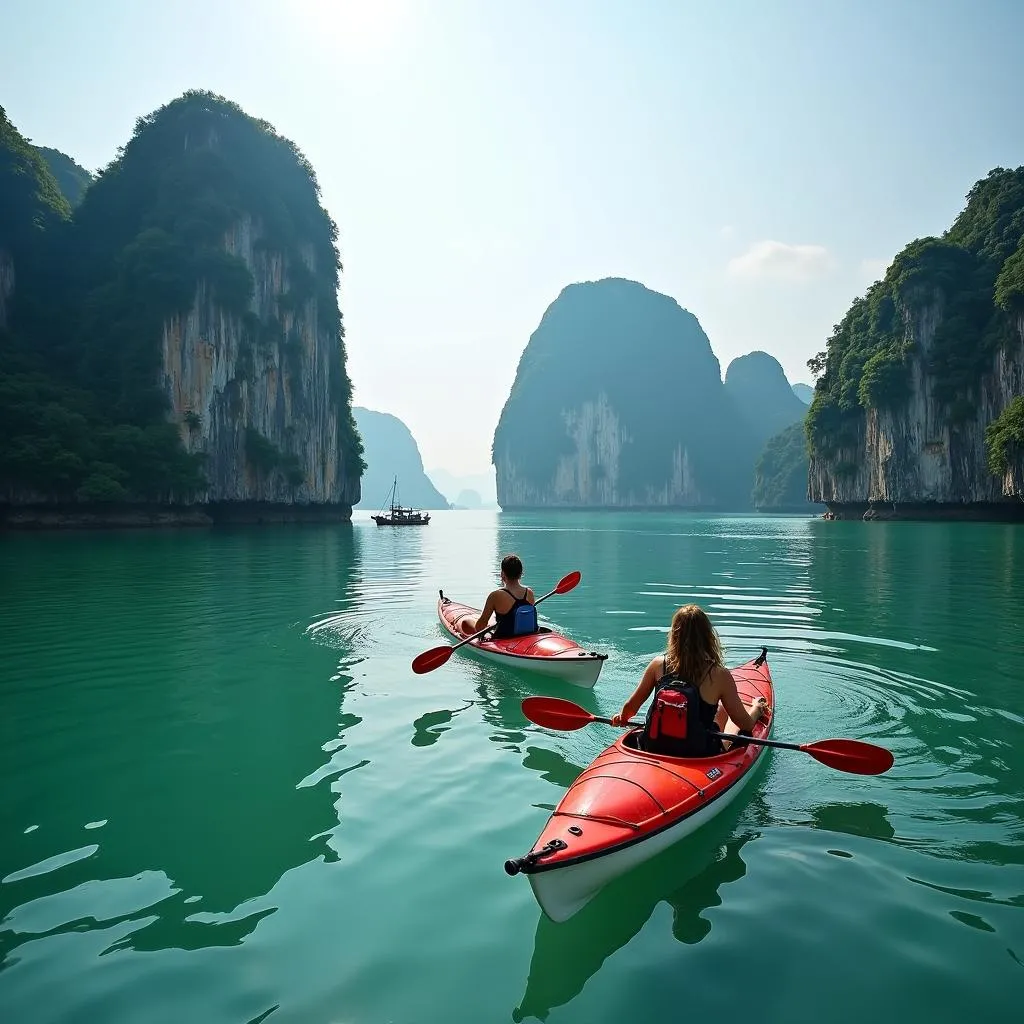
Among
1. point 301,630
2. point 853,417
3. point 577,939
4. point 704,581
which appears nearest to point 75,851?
point 577,939

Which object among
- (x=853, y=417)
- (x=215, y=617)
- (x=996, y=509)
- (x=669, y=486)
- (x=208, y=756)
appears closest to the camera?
(x=208, y=756)

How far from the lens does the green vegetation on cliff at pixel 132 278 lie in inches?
1389

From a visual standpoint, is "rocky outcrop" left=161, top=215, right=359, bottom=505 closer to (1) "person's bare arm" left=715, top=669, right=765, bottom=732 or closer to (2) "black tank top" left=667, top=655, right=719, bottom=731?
(2) "black tank top" left=667, top=655, right=719, bottom=731

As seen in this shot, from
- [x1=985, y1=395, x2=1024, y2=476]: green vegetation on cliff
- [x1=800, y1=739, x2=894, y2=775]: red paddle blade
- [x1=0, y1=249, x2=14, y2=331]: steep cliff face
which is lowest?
[x1=800, y1=739, x2=894, y2=775]: red paddle blade

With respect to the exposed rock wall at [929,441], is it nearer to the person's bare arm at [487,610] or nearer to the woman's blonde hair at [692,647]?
the person's bare arm at [487,610]

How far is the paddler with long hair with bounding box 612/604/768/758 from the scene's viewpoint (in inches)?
170

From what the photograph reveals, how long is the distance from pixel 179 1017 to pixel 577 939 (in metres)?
1.72

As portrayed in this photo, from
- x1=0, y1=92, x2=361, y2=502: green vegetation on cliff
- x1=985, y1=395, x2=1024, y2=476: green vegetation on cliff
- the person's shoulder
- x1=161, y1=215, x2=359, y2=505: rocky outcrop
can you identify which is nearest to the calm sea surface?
the person's shoulder

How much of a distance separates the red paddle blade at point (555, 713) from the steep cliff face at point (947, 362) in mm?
50654

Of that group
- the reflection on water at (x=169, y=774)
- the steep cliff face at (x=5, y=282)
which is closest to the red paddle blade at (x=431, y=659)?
the reflection on water at (x=169, y=774)

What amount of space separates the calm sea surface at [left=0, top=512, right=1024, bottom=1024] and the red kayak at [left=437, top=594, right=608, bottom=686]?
21cm

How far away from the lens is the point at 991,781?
4.96m

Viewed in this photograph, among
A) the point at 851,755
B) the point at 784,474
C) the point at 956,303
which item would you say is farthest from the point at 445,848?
the point at 784,474

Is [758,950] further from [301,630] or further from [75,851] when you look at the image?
[301,630]
